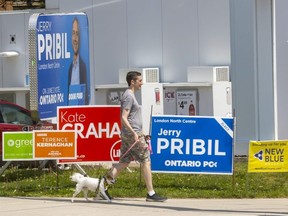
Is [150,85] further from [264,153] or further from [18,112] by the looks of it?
[264,153]

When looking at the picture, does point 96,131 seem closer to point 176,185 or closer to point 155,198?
point 176,185

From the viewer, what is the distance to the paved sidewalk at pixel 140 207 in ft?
40.2

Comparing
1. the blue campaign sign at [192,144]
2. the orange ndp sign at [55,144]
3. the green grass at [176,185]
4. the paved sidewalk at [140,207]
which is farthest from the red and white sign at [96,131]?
the paved sidewalk at [140,207]

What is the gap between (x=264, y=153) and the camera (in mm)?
13867

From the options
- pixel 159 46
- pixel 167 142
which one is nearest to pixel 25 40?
pixel 159 46

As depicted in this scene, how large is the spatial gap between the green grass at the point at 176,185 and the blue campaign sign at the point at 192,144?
1.12 ft

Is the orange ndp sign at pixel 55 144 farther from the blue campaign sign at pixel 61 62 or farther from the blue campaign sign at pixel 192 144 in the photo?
the blue campaign sign at pixel 192 144

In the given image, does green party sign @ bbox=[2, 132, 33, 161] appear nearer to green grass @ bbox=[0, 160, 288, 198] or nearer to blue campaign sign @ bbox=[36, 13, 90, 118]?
green grass @ bbox=[0, 160, 288, 198]

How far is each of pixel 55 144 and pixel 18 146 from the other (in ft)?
2.17

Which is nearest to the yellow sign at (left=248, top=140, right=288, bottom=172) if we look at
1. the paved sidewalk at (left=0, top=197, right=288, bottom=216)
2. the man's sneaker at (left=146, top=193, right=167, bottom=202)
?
the paved sidewalk at (left=0, top=197, right=288, bottom=216)

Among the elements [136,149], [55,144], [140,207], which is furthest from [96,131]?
[140,207]

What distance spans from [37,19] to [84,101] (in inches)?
87.1

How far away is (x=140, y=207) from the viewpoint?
42.0ft

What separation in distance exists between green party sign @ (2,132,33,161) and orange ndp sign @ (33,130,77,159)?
6.9 inches
